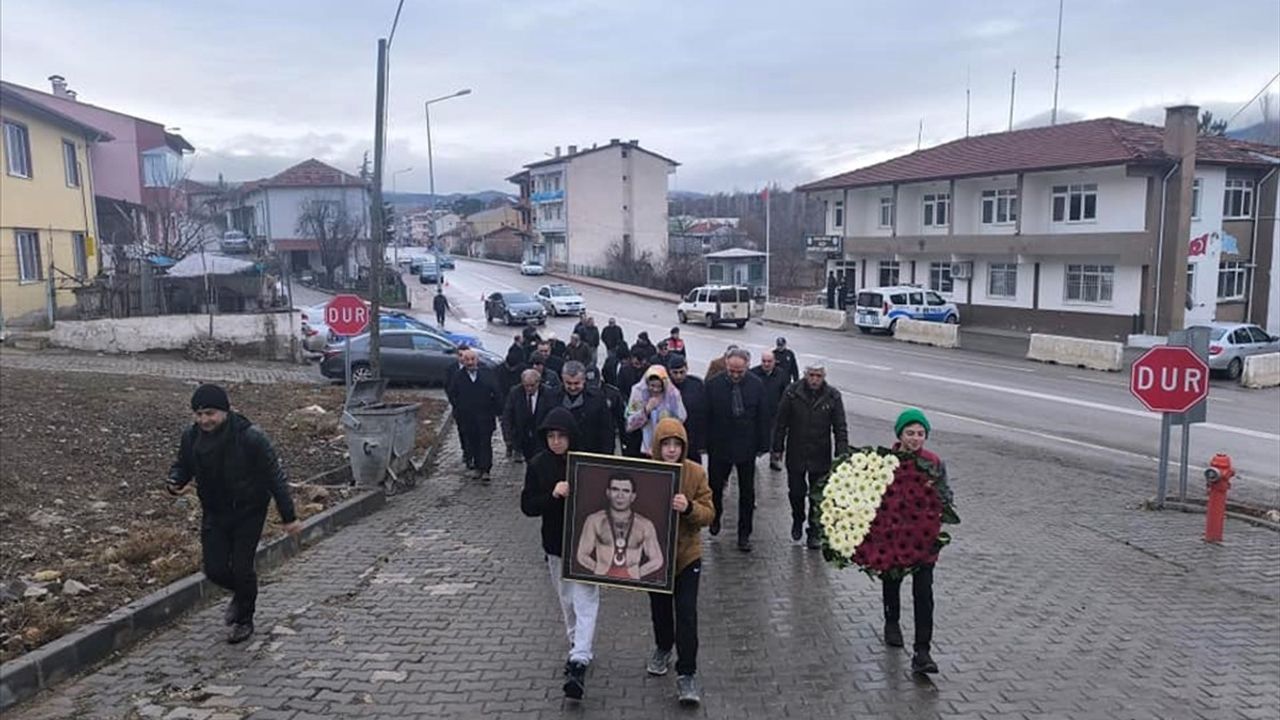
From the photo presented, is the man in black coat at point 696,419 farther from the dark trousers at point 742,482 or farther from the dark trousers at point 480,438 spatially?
the dark trousers at point 480,438

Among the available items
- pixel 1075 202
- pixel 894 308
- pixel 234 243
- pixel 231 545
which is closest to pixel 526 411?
pixel 231 545

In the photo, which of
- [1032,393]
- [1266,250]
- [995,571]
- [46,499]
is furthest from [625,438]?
[1266,250]

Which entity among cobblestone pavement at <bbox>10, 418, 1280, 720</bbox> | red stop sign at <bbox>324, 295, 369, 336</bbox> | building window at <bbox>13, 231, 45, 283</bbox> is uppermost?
building window at <bbox>13, 231, 45, 283</bbox>

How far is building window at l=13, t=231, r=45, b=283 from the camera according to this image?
2538 cm

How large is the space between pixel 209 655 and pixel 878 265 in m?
43.4

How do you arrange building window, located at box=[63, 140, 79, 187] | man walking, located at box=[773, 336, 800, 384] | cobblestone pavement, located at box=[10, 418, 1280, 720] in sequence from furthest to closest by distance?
building window, located at box=[63, 140, 79, 187] → man walking, located at box=[773, 336, 800, 384] → cobblestone pavement, located at box=[10, 418, 1280, 720]

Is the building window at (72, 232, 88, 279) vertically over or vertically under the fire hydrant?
over

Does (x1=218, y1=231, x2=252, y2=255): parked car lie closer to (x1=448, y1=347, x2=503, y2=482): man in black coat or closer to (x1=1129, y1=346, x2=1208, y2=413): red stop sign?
(x1=448, y1=347, x2=503, y2=482): man in black coat

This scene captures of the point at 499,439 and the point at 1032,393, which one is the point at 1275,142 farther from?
the point at 499,439

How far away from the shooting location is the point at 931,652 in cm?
630

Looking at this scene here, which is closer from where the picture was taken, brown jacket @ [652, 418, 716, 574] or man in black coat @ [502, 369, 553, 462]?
brown jacket @ [652, 418, 716, 574]

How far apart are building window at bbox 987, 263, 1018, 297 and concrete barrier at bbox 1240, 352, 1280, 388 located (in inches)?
572

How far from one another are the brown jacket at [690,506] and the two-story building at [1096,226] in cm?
3231

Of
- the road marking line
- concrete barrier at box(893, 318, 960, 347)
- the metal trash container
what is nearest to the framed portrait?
the metal trash container
